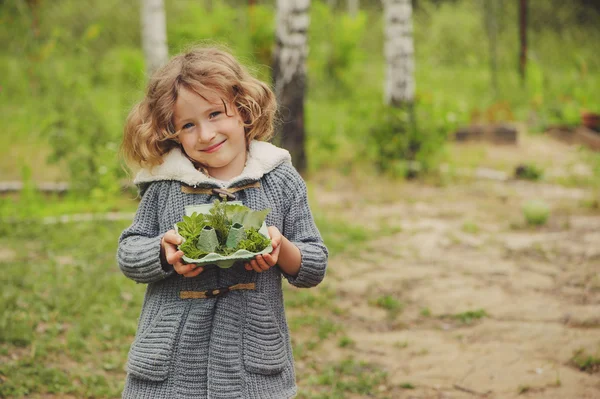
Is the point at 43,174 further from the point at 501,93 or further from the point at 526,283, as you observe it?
the point at 501,93

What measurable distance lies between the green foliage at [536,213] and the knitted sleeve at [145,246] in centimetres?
441

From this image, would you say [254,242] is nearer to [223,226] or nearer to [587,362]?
[223,226]

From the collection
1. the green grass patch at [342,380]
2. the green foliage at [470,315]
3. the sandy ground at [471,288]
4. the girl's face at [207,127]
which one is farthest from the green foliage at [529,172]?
the girl's face at [207,127]

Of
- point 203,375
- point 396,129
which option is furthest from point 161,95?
point 396,129

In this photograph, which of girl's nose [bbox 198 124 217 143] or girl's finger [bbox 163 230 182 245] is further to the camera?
girl's nose [bbox 198 124 217 143]

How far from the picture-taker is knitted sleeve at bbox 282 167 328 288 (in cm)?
205

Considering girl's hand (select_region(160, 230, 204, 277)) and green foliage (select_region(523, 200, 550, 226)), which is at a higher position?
girl's hand (select_region(160, 230, 204, 277))

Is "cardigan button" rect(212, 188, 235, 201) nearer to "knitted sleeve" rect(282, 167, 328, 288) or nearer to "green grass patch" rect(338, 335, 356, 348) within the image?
"knitted sleeve" rect(282, 167, 328, 288)

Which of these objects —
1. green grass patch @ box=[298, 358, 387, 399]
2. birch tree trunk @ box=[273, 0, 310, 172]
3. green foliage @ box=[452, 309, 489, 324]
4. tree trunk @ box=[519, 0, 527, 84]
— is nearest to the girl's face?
green grass patch @ box=[298, 358, 387, 399]

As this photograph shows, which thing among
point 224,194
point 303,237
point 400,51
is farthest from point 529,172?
point 224,194

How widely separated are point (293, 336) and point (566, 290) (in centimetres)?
186

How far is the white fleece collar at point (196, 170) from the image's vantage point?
6.73 feet

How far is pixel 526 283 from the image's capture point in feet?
15.0

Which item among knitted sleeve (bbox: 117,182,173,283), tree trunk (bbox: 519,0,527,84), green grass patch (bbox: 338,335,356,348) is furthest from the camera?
tree trunk (bbox: 519,0,527,84)
